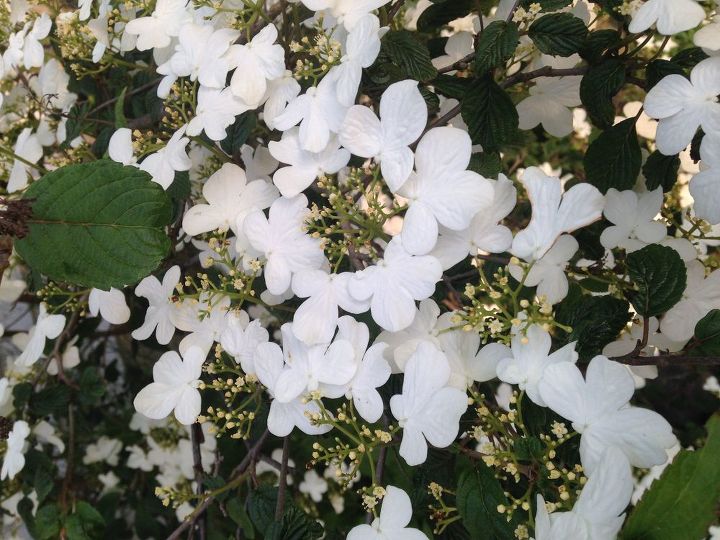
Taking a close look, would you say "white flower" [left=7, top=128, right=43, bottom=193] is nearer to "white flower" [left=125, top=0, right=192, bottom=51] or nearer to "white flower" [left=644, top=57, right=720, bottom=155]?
"white flower" [left=125, top=0, right=192, bottom=51]

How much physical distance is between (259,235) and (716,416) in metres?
0.41

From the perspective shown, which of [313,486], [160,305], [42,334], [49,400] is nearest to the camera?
[160,305]

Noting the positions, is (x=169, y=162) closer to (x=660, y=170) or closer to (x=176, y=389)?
(x=176, y=389)

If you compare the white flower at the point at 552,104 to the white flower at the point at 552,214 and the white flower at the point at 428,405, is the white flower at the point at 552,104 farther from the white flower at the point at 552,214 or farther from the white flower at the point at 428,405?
the white flower at the point at 428,405

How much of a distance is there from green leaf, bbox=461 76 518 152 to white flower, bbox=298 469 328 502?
0.84 meters

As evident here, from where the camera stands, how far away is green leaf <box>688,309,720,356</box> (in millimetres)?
610

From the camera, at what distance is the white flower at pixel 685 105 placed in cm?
59

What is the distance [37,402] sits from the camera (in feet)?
3.38

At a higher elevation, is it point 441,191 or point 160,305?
point 441,191

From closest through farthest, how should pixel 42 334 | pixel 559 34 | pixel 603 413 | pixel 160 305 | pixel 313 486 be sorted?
pixel 603 413 < pixel 559 34 < pixel 160 305 < pixel 42 334 < pixel 313 486

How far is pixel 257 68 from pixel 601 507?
1.59ft

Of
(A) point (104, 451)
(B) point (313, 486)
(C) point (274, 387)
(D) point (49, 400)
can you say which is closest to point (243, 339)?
(C) point (274, 387)

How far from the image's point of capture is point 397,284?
584 mm

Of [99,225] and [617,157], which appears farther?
[617,157]
